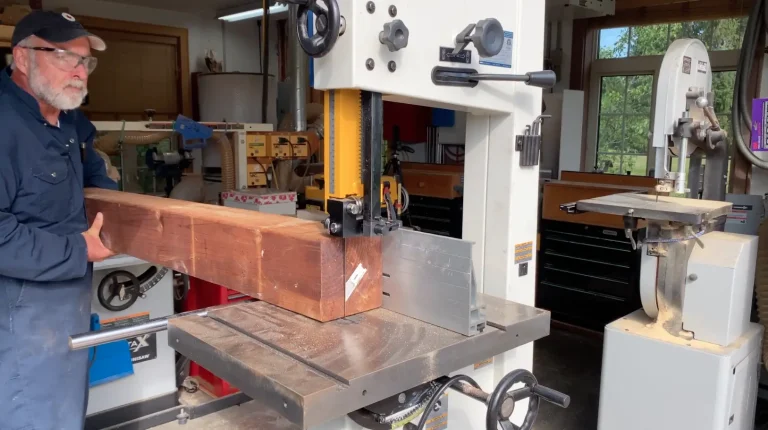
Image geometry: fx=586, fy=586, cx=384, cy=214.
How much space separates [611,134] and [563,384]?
2.15 meters

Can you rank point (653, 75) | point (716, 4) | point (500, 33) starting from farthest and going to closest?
point (653, 75)
point (716, 4)
point (500, 33)

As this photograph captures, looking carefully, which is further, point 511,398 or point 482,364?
point 482,364

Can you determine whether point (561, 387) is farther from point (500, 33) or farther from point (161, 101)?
point (161, 101)

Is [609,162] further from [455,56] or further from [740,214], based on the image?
[455,56]

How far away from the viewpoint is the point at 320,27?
0.98 meters

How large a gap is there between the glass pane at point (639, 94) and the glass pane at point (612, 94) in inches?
2.0

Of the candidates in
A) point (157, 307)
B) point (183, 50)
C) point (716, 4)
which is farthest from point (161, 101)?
point (716, 4)

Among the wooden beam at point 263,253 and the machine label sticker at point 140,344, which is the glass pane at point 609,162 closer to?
the machine label sticker at point 140,344

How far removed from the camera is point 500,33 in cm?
115

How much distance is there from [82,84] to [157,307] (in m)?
1.11

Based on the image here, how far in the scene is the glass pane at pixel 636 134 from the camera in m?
4.16

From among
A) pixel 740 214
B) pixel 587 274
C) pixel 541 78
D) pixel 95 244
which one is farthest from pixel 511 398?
pixel 740 214

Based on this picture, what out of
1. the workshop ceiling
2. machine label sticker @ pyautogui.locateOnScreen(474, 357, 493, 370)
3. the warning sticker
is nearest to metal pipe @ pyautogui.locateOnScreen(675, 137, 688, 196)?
the warning sticker

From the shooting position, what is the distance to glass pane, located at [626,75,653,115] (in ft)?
13.4
